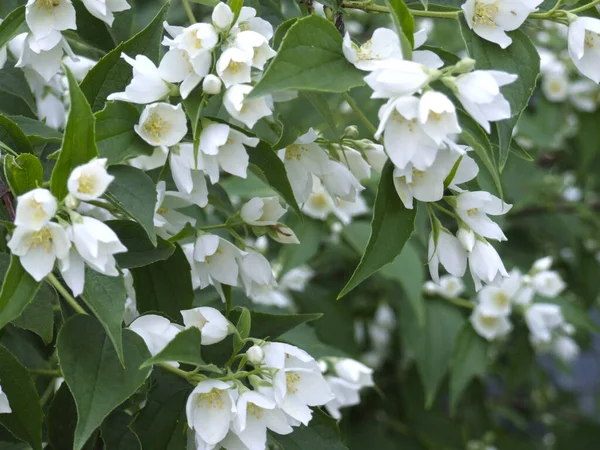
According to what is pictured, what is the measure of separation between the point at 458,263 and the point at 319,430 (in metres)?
0.29

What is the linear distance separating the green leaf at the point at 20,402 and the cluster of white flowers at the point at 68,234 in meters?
0.24

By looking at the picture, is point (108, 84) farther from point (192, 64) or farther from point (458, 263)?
point (458, 263)

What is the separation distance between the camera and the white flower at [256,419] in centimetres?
89

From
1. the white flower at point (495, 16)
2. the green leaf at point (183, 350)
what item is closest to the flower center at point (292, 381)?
the green leaf at point (183, 350)

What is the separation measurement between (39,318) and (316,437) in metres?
0.38

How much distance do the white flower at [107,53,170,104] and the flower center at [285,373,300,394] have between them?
0.36 meters

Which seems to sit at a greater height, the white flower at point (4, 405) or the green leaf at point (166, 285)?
the white flower at point (4, 405)

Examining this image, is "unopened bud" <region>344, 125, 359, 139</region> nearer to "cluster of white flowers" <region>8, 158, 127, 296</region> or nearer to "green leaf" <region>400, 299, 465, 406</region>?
"cluster of white flowers" <region>8, 158, 127, 296</region>

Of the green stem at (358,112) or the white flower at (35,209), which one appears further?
the green stem at (358,112)

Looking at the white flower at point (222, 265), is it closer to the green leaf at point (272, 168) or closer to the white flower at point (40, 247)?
the green leaf at point (272, 168)

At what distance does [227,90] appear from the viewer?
2.93 ft

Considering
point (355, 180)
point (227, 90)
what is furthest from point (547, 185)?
point (227, 90)

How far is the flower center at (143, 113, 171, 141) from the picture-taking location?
3.01ft

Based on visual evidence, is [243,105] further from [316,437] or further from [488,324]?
[488,324]
